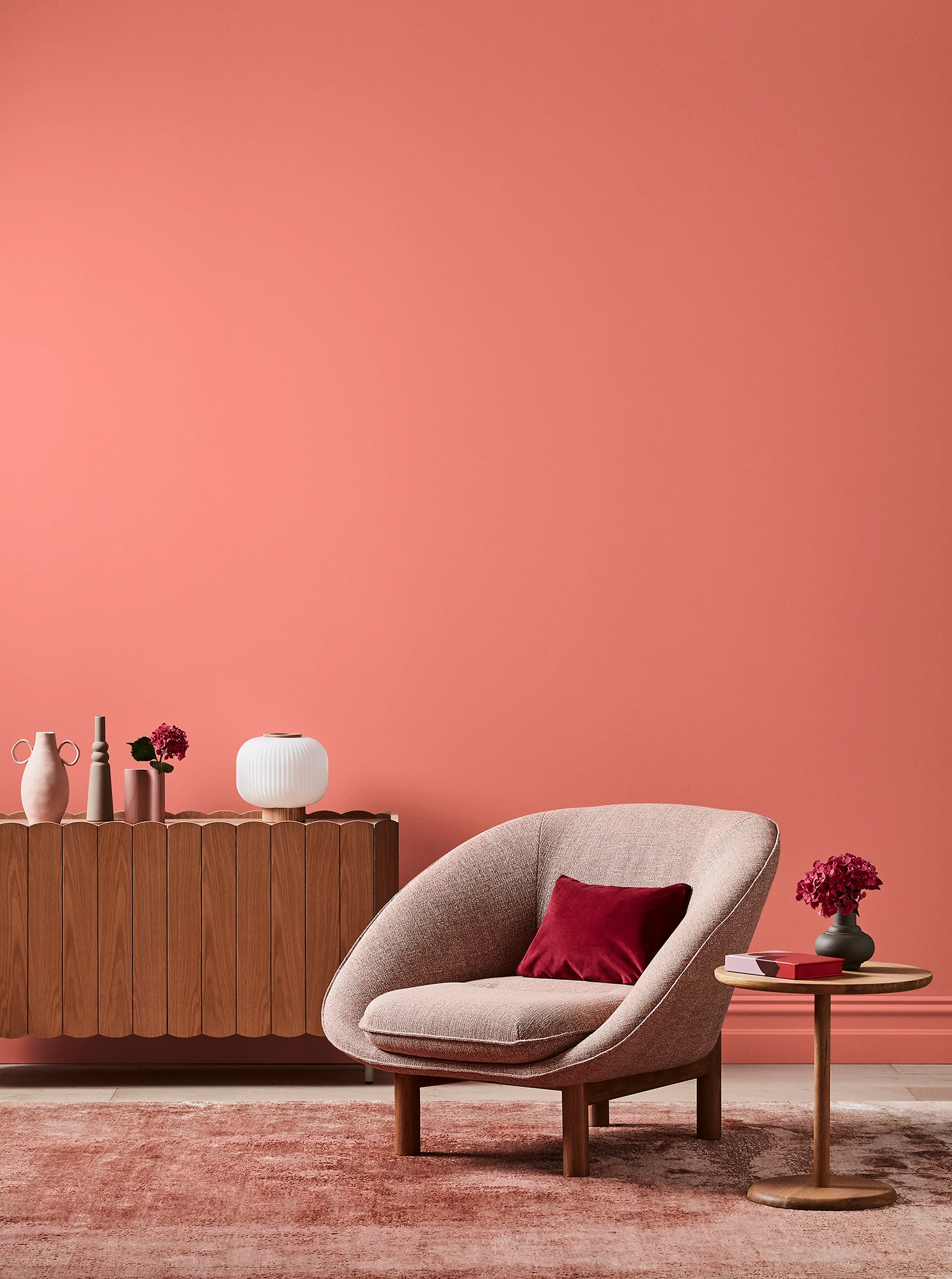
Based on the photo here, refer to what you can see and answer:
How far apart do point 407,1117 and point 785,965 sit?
0.98 m

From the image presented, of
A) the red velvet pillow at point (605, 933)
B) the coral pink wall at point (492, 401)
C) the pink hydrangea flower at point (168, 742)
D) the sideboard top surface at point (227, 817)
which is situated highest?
the coral pink wall at point (492, 401)

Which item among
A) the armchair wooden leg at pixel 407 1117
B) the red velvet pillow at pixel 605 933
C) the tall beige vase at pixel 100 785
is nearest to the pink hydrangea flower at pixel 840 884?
the red velvet pillow at pixel 605 933

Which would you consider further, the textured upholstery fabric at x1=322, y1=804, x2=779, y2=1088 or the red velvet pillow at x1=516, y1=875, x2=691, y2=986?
the red velvet pillow at x1=516, y1=875, x2=691, y2=986

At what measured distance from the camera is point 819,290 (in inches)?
168

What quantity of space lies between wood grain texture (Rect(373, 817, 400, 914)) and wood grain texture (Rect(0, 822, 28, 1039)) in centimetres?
97

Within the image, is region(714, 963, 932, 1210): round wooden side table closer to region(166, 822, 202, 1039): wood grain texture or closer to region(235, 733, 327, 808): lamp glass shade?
region(235, 733, 327, 808): lamp glass shade

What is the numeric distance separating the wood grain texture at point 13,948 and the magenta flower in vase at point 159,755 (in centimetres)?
39

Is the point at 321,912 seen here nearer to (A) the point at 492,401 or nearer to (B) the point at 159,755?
(B) the point at 159,755

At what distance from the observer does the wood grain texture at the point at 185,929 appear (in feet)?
12.5

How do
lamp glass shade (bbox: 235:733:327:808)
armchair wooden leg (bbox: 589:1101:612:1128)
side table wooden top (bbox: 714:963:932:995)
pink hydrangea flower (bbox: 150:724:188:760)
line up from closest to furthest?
side table wooden top (bbox: 714:963:932:995), armchair wooden leg (bbox: 589:1101:612:1128), lamp glass shade (bbox: 235:733:327:808), pink hydrangea flower (bbox: 150:724:188:760)

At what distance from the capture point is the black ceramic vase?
288cm

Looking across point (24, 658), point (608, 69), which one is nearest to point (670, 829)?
point (24, 658)

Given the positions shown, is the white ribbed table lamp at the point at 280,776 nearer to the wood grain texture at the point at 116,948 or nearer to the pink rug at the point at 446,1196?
the wood grain texture at the point at 116,948

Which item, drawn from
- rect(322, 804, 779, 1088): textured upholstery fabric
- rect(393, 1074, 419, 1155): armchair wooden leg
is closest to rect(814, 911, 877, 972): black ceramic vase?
rect(322, 804, 779, 1088): textured upholstery fabric
